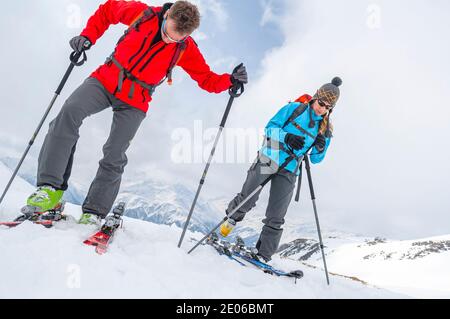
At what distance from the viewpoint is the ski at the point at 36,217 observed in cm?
368

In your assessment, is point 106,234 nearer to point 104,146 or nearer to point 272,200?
point 104,146

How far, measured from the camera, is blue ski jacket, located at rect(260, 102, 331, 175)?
6.06 metres

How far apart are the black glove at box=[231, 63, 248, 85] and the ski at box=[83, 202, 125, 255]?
9.71ft

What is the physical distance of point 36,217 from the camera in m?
3.96

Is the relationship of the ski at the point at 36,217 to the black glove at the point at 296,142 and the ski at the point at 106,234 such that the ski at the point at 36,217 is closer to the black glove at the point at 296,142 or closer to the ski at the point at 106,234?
the ski at the point at 106,234

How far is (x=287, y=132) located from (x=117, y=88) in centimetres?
345

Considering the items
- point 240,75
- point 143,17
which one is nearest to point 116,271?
point 143,17

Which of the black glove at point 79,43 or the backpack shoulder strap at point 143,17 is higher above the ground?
the backpack shoulder strap at point 143,17

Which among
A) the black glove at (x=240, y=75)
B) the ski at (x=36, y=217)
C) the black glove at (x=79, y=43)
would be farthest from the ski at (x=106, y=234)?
the black glove at (x=240, y=75)

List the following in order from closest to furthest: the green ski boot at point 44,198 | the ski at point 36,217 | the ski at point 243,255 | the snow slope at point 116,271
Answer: the snow slope at point 116,271 → the ski at point 36,217 → the green ski boot at point 44,198 → the ski at point 243,255

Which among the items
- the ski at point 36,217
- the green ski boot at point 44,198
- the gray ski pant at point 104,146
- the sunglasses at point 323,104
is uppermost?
the sunglasses at point 323,104

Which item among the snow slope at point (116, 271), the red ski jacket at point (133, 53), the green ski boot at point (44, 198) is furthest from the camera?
the red ski jacket at point (133, 53)

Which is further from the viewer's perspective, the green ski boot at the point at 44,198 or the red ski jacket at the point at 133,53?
the red ski jacket at the point at 133,53

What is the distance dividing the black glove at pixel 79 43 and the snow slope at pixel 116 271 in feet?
8.46
